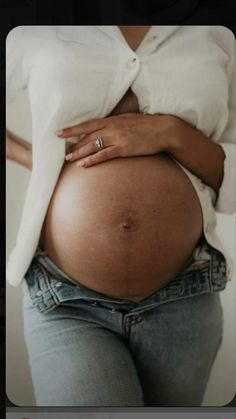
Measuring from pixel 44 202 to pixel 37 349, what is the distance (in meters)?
0.40

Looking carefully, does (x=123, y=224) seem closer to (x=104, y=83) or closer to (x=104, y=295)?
(x=104, y=295)

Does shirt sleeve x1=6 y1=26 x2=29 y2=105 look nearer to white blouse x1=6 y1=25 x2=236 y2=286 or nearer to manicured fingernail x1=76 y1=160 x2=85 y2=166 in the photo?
white blouse x1=6 y1=25 x2=236 y2=286

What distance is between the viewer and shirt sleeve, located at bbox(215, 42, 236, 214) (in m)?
1.36

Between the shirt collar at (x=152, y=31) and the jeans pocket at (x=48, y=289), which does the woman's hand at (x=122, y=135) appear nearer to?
the shirt collar at (x=152, y=31)

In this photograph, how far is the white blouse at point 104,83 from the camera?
4.35ft

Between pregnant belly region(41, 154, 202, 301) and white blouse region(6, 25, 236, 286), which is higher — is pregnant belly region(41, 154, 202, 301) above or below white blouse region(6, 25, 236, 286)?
below

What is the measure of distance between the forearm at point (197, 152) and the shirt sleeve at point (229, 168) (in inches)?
0.8

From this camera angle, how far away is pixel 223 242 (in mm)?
1359

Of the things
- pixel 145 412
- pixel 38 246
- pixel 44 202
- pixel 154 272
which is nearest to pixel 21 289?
pixel 38 246

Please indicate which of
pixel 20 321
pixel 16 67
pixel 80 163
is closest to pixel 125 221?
pixel 80 163

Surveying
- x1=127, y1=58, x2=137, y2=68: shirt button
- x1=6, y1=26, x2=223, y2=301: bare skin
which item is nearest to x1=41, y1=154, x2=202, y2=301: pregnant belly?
x1=6, y1=26, x2=223, y2=301: bare skin

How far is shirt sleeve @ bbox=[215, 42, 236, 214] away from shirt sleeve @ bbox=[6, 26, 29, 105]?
569 millimetres

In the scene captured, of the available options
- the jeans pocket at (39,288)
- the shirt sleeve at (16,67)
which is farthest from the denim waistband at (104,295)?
the shirt sleeve at (16,67)

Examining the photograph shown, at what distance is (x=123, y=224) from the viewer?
1292mm
